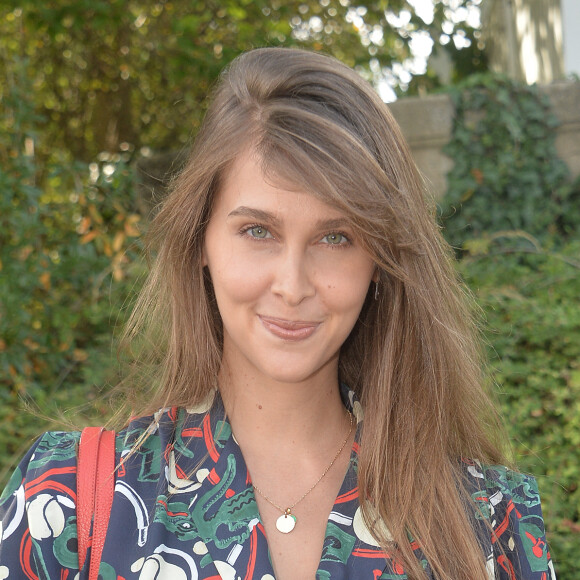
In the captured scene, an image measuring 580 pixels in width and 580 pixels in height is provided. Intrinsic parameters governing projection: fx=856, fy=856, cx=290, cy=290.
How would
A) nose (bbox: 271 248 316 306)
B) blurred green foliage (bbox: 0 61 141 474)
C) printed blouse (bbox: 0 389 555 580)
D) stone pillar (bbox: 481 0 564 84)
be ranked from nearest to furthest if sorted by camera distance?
printed blouse (bbox: 0 389 555 580), nose (bbox: 271 248 316 306), blurred green foliage (bbox: 0 61 141 474), stone pillar (bbox: 481 0 564 84)

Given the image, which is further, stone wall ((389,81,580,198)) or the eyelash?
stone wall ((389,81,580,198))

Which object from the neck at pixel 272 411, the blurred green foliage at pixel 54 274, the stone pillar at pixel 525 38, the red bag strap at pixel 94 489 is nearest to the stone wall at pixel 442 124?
the stone pillar at pixel 525 38

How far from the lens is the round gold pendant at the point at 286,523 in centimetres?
172

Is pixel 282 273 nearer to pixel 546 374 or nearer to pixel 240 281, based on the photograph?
pixel 240 281

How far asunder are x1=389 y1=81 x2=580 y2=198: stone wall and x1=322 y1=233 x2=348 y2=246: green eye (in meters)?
3.31

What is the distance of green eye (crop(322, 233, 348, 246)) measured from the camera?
169 centimetres

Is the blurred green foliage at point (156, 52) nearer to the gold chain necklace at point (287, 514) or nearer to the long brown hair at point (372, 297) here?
the long brown hair at point (372, 297)

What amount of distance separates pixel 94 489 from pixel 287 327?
1.54 ft

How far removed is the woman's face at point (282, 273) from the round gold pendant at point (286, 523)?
0.28 m

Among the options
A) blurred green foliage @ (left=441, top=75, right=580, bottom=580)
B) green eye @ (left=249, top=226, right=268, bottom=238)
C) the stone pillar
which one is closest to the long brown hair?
green eye @ (left=249, top=226, right=268, bottom=238)

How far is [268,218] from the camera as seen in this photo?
1632mm

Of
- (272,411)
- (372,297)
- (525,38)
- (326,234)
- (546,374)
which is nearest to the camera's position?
(326,234)

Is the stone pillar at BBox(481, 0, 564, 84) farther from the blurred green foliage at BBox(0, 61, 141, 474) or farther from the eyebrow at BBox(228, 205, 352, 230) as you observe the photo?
the eyebrow at BBox(228, 205, 352, 230)

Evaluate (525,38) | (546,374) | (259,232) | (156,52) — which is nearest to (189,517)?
(259,232)
